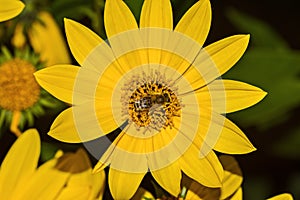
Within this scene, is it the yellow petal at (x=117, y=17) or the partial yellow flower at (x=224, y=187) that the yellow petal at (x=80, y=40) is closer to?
the yellow petal at (x=117, y=17)

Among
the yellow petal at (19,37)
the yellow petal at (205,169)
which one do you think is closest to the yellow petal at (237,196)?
the yellow petal at (205,169)

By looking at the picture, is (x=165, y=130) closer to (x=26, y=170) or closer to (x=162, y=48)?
(x=162, y=48)

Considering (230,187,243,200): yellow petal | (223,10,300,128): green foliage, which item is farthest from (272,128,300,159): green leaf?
(230,187,243,200): yellow petal

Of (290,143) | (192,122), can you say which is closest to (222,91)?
(192,122)

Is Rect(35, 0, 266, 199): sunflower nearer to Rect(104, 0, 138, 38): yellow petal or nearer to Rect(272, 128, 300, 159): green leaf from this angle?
Rect(104, 0, 138, 38): yellow petal

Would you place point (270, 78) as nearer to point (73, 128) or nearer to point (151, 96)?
point (151, 96)
